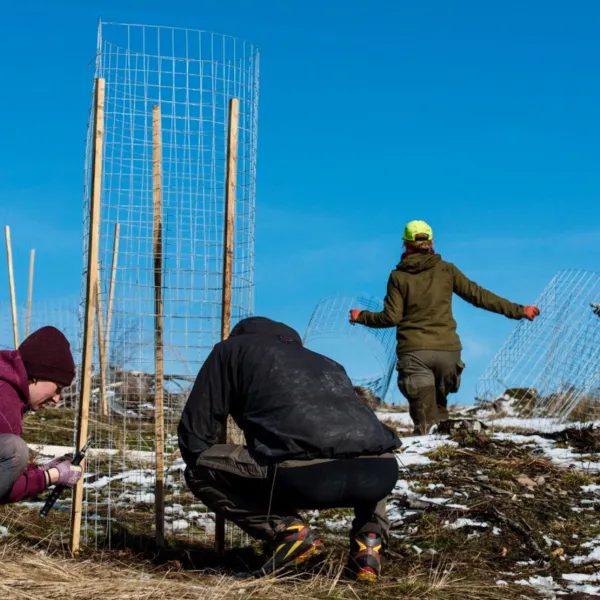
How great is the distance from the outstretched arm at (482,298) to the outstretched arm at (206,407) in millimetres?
4120

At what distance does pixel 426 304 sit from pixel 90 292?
3643 millimetres

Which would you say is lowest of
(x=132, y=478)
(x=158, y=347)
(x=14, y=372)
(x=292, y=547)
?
(x=132, y=478)

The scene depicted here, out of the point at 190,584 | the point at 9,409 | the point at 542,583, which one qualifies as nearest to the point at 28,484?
the point at 9,409

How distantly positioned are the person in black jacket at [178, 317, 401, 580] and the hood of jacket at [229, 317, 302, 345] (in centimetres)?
2

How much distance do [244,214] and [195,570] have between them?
6.95 feet

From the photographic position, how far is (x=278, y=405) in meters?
4.41

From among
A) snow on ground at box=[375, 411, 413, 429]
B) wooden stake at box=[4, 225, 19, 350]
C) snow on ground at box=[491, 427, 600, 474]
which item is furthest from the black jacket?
wooden stake at box=[4, 225, 19, 350]

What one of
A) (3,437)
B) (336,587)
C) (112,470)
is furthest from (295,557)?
(112,470)

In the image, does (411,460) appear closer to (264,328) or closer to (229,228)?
(229,228)

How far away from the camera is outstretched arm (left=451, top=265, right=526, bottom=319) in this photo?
8156mm

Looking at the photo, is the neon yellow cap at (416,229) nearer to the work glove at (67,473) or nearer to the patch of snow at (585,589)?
the patch of snow at (585,589)

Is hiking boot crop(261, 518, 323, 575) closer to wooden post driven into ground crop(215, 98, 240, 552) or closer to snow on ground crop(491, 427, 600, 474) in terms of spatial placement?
wooden post driven into ground crop(215, 98, 240, 552)

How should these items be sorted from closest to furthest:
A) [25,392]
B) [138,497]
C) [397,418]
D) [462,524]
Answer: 1. [25,392]
2. [462,524]
3. [138,497]
4. [397,418]

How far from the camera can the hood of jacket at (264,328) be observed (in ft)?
15.6
